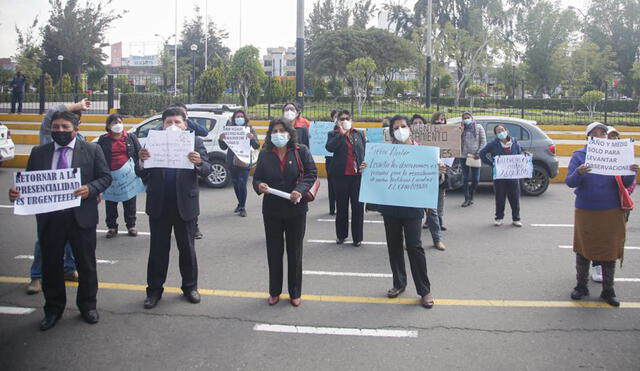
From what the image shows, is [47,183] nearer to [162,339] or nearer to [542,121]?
[162,339]

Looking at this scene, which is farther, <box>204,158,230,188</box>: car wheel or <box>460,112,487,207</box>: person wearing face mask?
<box>204,158,230,188</box>: car wheel

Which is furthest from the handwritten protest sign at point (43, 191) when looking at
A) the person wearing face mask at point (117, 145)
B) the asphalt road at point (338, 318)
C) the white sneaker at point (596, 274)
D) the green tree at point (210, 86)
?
the green tree at point (210, 86)

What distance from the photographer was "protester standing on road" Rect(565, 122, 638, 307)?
232 inches

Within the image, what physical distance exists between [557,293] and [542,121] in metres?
21.9

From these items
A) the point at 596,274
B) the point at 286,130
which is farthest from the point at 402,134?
the point at 596,274

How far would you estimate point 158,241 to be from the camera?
5.78 m

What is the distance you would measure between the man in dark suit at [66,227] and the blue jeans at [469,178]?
784 cm

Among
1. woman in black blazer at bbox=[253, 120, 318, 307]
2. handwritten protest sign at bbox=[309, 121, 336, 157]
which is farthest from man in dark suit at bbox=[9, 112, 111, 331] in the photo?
handwritten protest sign at bbox=[309, 121, 336, 157]

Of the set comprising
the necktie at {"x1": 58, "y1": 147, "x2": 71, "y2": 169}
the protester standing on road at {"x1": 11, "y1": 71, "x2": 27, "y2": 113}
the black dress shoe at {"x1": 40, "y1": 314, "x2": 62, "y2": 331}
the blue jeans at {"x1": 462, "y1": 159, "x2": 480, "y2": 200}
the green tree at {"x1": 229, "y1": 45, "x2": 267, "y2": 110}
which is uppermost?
the green tree at {"x1": 229, "y1": 45, "x2": 267, "y2": 110}

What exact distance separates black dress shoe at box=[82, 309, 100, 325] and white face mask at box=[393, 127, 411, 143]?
3.35m

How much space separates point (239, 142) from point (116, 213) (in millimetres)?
2529

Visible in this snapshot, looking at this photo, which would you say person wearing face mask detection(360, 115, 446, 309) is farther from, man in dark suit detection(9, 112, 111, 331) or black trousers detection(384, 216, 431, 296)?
man in dark suit detection(9, 112, 111, 331)

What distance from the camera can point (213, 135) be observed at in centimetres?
1305

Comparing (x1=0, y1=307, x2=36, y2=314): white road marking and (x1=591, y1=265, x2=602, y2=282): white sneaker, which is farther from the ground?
(x1=591, y1=265, x2=602, y2=282): white sneaker
